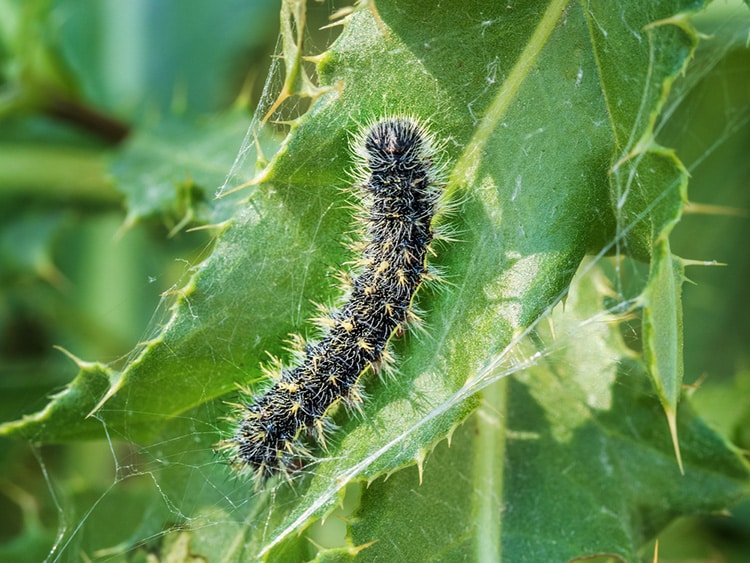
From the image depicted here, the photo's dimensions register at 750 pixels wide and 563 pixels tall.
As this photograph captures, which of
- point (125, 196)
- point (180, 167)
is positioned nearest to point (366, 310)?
point (180, 167)

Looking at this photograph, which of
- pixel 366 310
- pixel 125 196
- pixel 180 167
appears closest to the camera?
pixel 366 310

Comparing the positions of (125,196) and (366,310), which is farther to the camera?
(125,196)

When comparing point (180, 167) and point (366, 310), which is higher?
point (180, 167)

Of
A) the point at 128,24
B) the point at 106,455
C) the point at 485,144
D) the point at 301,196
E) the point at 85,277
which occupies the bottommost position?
the point at 106,455

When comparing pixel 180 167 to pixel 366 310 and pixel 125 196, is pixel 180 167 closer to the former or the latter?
pixel 125 196

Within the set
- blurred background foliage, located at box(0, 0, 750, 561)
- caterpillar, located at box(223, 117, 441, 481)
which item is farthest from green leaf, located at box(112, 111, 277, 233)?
caterpillar, located at box(223, 117, 441, 481)

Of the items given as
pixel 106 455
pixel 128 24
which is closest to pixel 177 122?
pixel 128 24

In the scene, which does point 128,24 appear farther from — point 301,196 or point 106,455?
point 301,196
